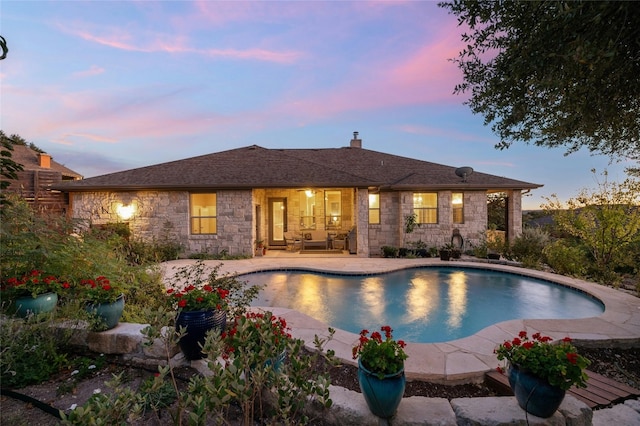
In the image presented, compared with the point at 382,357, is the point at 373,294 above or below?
below

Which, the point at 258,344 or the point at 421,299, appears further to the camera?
the point at 421,299

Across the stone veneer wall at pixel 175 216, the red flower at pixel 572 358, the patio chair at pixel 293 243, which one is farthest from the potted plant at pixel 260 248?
the red flower at pixel 572 358

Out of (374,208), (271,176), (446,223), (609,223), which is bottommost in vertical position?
(446,223)

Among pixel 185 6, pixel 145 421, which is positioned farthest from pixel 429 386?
pixel 185 6

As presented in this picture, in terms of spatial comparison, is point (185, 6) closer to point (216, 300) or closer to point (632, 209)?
point (216, 300)

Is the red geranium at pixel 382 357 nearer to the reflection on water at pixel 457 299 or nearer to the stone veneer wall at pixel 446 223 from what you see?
the reflection on water at pixel 457 299

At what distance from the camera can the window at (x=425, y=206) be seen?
41.6ft

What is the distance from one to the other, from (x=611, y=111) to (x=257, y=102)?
14.3 meters

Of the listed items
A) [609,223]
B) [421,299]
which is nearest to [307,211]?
[421,299]

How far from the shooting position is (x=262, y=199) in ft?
46.3

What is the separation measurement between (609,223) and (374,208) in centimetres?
763

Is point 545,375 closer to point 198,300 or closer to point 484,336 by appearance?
point 484,336

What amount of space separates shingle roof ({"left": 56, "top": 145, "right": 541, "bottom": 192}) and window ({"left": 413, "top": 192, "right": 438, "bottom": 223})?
672 millimetres

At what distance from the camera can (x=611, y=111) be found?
10.6ft
